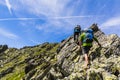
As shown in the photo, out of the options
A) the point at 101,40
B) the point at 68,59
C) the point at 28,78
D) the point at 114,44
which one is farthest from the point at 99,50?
the point at 28,78

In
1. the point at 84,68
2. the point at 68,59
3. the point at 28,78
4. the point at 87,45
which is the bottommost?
the point at 84,68

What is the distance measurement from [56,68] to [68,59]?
708 centimetres

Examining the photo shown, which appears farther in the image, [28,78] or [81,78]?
[28,78]

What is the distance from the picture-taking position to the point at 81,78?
94.4 feet

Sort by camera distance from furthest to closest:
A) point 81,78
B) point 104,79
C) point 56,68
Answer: point 56,68
point 81,78
point 104,79

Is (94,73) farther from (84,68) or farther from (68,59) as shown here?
(68,59)

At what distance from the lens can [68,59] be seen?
52.5 m

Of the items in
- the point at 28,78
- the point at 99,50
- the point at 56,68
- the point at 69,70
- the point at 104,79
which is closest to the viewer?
the point at 104,79

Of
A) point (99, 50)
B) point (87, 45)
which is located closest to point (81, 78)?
point (87, 45)

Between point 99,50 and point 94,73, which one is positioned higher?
point 99,50

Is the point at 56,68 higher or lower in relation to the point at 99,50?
higher

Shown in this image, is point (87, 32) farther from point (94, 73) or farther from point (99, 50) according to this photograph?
point (99, 50)

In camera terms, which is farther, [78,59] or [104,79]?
[78,59]

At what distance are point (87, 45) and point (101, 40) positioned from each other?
61.8 feet
